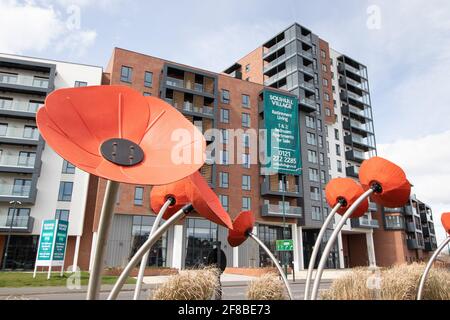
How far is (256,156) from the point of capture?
41.6m

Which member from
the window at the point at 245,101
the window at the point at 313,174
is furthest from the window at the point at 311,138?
the window at the point at 245,101

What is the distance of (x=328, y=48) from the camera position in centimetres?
5719

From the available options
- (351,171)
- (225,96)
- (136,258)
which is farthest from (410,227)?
(136,258)

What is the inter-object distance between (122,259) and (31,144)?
1468 cm

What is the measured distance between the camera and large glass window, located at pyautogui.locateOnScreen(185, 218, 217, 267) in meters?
35.2

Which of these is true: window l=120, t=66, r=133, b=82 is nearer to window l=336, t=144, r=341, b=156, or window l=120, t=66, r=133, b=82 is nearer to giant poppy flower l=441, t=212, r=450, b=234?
window l=336, t=144, r=341, b=156

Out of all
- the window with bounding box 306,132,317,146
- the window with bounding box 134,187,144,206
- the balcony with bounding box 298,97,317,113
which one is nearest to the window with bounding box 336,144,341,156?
the window with bounding box 306,132,317,146

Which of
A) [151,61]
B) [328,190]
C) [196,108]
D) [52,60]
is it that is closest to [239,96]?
[196,108]

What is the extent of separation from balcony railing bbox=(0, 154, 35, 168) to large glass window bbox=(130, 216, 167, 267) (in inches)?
453

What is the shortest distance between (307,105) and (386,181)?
43.5 meters

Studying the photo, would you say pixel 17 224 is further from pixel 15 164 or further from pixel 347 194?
pixel 347 194

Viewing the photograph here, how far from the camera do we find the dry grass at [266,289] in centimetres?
760

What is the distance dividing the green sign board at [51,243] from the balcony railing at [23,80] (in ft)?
65.4
